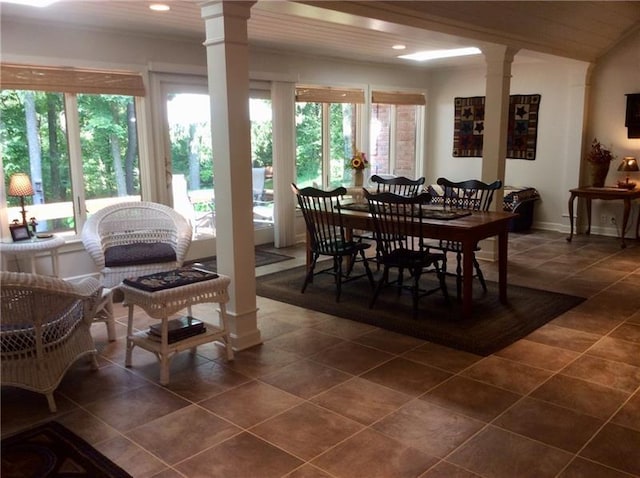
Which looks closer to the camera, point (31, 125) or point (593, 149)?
point (31, 125)

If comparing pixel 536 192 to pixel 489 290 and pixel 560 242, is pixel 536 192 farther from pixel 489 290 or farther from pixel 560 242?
pixel 489 290

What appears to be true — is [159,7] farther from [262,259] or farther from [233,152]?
[262,259]

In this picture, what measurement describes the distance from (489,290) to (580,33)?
336cm

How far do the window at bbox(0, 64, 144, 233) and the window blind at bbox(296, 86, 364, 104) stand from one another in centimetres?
227

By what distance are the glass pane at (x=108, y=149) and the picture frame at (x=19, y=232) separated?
812 mm

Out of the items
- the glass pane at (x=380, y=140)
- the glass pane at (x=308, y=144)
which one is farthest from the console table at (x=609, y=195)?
the glass pane at (x=308, y=144)

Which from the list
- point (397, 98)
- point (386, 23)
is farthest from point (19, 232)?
point (397, 98)

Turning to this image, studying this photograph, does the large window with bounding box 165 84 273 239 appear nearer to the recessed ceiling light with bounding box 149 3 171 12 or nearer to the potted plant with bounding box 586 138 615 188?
the recessed ceiling light with bounding box 149 3 171 12

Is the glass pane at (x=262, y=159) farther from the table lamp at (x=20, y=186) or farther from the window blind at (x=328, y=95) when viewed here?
the table lamp at (x=20, y=186)

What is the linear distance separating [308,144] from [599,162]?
374cm

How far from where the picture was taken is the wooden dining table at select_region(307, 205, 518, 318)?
4.14 m

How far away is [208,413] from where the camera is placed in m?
2.88

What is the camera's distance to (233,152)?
3453 millimetres

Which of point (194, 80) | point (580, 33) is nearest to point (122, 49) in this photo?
point (194, 80)
